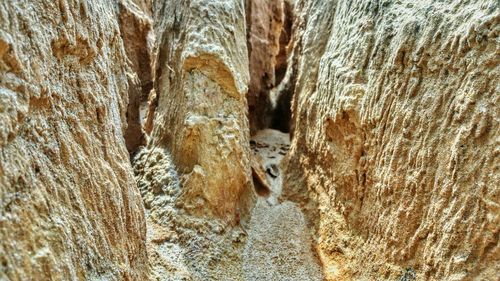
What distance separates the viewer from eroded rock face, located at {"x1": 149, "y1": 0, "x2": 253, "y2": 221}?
416 centimetres

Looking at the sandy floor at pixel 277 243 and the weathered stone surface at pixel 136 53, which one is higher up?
the weathered stone surface at pixel 136 53

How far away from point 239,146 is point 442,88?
2.07 m

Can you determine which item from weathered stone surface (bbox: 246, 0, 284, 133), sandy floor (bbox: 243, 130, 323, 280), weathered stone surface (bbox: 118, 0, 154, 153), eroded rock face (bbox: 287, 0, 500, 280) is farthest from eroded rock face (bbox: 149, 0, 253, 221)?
weathered stone surface (bbox: 246, 0, 284, 133)

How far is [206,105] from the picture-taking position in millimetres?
4281

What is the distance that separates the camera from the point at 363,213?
3.65 m

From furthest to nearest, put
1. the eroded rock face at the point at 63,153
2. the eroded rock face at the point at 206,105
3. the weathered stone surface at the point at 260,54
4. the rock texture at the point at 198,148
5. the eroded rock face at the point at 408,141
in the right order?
the weathered stone surface at the point at 260,54 → the eroded rock face at the point at 206,105 → the rock texture at the point at 198,148 → the eroded rock face at the point at 408,141 → the eroded rock face at the point at 63,153

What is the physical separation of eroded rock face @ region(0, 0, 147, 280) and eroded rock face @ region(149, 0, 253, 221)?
39.7 inches

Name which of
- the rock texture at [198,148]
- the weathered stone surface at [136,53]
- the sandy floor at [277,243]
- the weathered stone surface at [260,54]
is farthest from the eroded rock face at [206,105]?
the weathered stone surface at [260,54]

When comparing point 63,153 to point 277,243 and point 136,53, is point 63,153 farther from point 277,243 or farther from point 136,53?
point 136,53

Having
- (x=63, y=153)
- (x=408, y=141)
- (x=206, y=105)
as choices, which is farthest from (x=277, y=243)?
(x=63, y=153)

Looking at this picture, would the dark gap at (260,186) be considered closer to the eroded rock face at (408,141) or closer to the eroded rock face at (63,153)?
the eroded rock face at (408,141)

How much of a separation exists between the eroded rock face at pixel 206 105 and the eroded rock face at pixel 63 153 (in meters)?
1.01

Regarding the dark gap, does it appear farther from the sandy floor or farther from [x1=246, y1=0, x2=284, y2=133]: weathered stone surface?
[x1=246, y1=0, x2=284, y2=133]: weathered stone surface

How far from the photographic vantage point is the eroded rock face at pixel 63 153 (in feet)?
6.20
